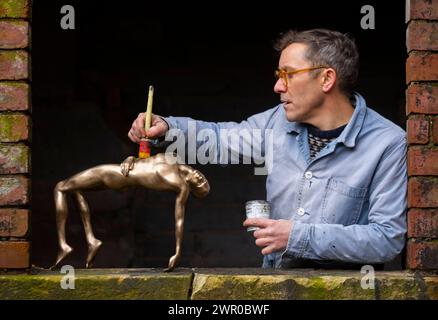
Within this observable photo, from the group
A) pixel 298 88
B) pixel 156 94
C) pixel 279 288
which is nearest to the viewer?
pixel 279 288

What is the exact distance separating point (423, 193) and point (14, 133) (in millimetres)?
1439

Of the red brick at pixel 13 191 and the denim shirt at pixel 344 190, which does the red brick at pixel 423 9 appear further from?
the red brick at pixel 13 191

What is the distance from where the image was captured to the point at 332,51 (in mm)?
4176

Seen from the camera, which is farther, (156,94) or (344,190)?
(156,94)

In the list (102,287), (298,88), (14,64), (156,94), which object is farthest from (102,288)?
(156,94)

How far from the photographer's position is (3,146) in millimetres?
3768

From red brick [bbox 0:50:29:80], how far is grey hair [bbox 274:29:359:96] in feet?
3.39

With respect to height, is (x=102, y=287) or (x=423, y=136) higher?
(x=423, y=136)

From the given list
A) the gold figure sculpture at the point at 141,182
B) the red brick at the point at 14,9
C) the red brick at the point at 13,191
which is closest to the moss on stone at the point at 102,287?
the gold figure sculpture at the point at 141,182

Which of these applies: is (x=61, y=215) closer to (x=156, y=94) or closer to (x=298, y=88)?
(x=298, y=88)

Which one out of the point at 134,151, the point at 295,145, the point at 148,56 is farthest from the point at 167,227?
the point at 295,145

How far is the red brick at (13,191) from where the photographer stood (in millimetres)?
3752

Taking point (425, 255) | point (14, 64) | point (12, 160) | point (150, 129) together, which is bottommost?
point (425, 255)

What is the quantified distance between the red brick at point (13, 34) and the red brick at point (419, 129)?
4.53ft
